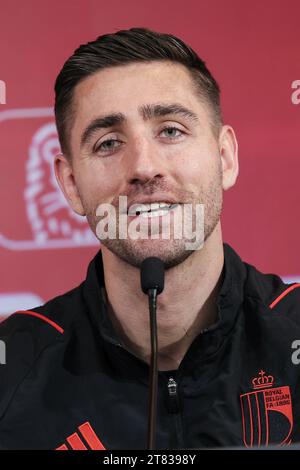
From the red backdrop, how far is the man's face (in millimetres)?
348

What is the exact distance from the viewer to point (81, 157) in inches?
51.1

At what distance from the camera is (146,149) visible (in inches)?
46.6

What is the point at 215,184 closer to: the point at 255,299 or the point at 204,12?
the point at 255,299

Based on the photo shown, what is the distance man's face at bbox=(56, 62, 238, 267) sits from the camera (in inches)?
46.4

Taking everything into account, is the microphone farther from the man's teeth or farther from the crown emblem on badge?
the crown emblem on badge

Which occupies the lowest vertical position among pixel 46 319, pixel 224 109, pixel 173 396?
pixel 173 396

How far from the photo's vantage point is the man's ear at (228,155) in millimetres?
1372

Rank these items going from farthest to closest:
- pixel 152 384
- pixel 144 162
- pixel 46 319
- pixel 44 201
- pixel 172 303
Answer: pixel 44 201 < pixel 46 319 < pixel 172 303 < pixel 144 162 < pixel 152 384

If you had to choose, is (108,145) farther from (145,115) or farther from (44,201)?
(44,201)

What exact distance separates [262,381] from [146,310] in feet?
0.76

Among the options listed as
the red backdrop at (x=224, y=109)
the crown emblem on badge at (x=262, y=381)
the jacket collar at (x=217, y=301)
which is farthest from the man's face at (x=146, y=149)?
the red backdrop at (x=224, y=109)

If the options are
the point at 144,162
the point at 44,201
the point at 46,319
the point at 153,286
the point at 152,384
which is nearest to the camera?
the point at 152,384

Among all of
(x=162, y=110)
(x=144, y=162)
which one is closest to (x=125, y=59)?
(x=162, y=110)
